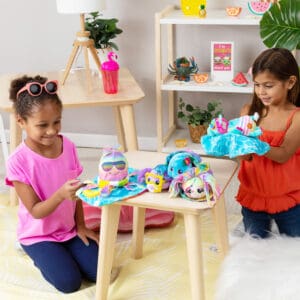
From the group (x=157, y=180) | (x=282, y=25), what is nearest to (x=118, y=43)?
(x=282, y=25)

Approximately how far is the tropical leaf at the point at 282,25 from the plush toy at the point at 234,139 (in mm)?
634

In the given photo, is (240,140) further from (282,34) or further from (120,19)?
(120,19)

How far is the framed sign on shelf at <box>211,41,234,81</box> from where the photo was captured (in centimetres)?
248

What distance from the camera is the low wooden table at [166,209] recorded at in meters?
1.42

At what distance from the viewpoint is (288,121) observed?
5.68ft

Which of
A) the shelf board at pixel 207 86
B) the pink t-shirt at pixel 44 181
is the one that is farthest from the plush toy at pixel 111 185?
the shelf board at pixel 207 86

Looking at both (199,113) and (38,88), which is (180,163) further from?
(199,113)

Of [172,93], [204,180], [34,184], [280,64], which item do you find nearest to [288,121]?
[280,64]

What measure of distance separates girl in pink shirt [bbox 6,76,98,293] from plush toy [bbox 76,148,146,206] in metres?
0.12

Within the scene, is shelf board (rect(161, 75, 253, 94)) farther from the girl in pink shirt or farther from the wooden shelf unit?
the girl in pink shirt

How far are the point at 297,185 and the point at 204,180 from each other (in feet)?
1.54

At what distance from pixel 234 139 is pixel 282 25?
74cm

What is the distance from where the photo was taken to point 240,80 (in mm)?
2422

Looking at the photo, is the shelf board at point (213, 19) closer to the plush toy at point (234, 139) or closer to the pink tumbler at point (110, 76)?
the pink tumbler at point (110, 76)
